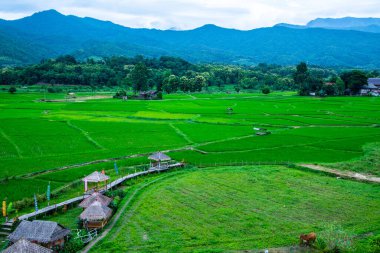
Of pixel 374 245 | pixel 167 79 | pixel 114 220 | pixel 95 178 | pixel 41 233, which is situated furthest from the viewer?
pixel 167 79

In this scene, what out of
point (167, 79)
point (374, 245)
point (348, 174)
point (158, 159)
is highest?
point (167, 79)

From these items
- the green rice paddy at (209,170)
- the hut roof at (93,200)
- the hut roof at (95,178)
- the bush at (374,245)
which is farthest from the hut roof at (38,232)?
the bush at (374,245)

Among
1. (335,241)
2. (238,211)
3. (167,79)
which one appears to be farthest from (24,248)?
(167,79)

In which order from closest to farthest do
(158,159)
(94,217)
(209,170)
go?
(94,217), (209,170), (158,159)

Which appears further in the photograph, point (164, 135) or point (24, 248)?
point (164, 135)

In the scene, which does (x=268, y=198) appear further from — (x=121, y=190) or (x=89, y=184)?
(x=89, y=184)

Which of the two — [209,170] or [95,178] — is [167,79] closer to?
[209,170]

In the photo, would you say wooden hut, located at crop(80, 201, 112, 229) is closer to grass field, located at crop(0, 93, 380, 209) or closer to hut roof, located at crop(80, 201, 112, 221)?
hut roof, located at crop(80, 201, 112, 221)
